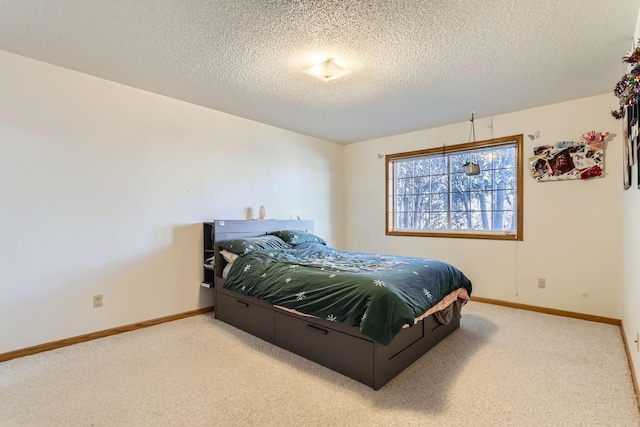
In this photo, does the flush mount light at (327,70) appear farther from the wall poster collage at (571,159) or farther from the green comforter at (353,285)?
the wall poster collage at (571,159)

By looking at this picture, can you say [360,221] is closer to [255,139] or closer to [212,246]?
[255,139]

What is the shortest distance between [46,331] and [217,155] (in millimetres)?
2322

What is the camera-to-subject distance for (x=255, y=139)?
419 cm

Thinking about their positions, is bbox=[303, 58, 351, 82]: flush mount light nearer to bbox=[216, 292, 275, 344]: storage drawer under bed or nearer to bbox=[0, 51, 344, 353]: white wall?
bbox=[0, 51, 344, 353]: white wall

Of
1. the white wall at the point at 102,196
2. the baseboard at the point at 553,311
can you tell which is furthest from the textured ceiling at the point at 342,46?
the baseboard at the point at 553,311

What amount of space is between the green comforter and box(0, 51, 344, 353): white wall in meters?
0.87

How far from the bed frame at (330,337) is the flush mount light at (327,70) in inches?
74.3

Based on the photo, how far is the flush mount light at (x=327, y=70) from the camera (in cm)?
252

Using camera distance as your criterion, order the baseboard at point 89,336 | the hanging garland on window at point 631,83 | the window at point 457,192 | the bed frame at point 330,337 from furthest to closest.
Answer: the window at point 457,192, the baseboard at point 89,336, the bed frame at point 330,337, the hanging garland on window at point 631,83

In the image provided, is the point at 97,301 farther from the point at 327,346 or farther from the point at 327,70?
the point at 327,70

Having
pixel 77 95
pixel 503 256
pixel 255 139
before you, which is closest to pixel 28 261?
pixel 77 95

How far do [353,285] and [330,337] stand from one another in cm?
44

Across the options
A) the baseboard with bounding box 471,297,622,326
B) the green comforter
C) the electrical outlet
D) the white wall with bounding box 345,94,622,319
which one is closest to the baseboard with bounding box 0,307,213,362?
the electrical outlet

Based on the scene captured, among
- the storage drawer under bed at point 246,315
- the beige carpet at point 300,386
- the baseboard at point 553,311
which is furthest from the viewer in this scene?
the baseboard at point 553,311
